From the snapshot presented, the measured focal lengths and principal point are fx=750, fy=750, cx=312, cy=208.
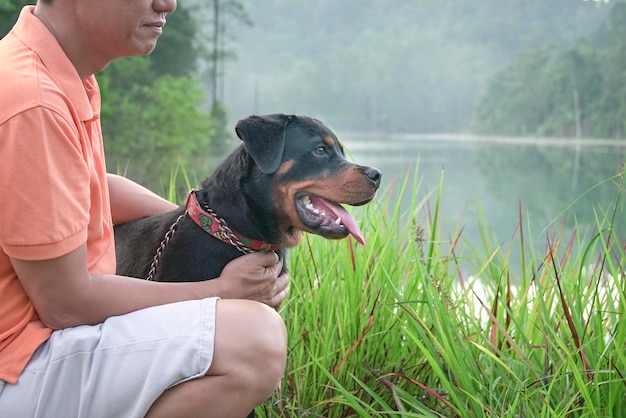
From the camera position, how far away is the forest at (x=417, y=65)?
49.8 metres

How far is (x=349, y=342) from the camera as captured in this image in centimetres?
252

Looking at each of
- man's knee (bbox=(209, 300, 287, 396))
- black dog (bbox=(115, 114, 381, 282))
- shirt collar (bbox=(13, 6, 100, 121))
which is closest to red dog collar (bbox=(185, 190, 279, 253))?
black dog (bbox=(115, 114, 381, 282))

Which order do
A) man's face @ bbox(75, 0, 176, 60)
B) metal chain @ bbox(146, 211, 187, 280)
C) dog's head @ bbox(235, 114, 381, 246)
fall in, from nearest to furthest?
man's face @ bbox(75, 0, 176, 60), dog's head @ bbox(235, 114, 381, 246), metal chain @ bbox(146, 211, 187, 280)

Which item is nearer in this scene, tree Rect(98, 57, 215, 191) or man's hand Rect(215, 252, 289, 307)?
man's hand Rect(215, 252, 289, 307)

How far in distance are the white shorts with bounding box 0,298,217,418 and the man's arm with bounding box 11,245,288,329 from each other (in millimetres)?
46

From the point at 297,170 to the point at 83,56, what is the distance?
69cm

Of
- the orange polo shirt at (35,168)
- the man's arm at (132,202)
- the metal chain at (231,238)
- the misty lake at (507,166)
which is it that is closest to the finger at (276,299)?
the metal chain at (231,238)

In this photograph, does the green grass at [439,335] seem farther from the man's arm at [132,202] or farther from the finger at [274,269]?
the man's arm at [132,202]

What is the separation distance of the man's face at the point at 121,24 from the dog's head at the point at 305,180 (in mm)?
417

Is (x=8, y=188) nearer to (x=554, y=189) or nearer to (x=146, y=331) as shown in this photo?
(x=146, y=331)

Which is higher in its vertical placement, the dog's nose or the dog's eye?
the dog's eye

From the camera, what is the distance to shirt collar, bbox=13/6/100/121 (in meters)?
1.60

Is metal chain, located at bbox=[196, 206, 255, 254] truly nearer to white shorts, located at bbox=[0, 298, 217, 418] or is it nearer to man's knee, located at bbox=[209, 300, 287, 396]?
man's knee, located at bbox=[209, 300, 287, 396]

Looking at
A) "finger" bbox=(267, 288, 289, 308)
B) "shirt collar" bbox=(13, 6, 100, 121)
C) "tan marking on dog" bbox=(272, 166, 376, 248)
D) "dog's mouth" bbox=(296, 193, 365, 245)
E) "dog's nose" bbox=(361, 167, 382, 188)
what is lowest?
"finger" bbox=(267, 288, 289, 308)
